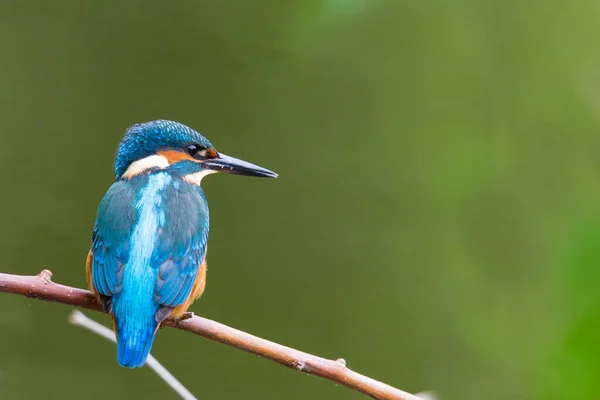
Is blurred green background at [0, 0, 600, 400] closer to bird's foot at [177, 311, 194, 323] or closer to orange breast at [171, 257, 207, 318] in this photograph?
orange breast at [171, 257, 207, 318]

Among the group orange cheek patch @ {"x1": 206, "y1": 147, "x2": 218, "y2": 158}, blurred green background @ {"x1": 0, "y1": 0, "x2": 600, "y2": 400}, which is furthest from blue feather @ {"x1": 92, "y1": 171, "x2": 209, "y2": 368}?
blurred green background @ {"x1": 0, "y1": 0, "x2": 600, "y2": 400}

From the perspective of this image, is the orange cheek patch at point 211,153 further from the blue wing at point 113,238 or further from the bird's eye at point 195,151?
the blue wing at point 113,238

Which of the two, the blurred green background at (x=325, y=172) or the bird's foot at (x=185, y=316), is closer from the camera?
the bird's foot at (x=185, y=316)

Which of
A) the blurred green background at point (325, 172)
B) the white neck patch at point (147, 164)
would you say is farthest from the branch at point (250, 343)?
the blurred green background at point (325, 172)

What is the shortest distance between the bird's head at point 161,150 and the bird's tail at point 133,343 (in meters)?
0.48

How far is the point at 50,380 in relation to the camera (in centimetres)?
351

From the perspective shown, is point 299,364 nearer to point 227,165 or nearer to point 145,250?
point 145,250

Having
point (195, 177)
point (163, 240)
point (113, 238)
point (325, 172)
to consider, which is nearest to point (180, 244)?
point (163, 240)

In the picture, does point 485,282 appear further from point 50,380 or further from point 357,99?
point 50,380

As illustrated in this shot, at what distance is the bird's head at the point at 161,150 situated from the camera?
6.33 feet

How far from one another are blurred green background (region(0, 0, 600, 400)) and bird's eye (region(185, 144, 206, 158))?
1692 millimetres

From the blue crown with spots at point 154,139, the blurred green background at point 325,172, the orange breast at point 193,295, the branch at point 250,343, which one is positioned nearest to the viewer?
the branch at point 250,343

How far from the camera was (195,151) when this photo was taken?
1.98 metres

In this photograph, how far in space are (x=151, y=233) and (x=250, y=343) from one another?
1.30 ft
